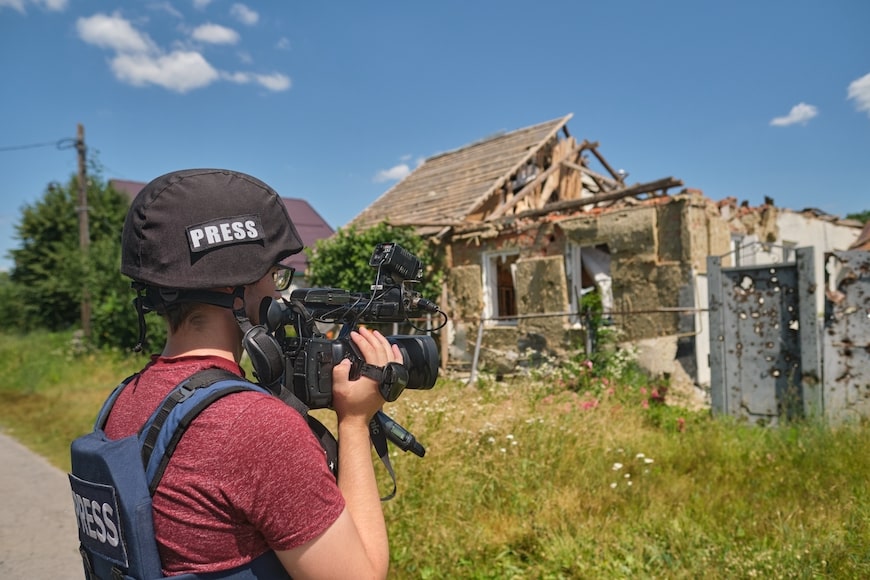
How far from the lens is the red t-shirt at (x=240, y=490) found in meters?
1.06

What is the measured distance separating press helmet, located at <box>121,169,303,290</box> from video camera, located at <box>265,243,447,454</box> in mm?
138

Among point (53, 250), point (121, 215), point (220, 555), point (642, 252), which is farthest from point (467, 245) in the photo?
point (53, 250)

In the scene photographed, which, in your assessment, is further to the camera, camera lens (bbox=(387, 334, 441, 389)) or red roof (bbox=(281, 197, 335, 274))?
red roof (bbox=(281, 197, 335, 274))

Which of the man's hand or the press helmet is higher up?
the press helmet

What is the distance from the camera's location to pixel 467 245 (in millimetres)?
10781

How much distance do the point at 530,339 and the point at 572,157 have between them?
5.48m

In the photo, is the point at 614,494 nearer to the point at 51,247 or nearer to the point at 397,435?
the point at 397,435

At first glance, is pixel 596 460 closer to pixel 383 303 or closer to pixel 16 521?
pixel 383 303

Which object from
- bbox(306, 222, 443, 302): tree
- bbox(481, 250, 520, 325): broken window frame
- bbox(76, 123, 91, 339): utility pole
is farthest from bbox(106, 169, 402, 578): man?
bbox(76, 123, 91, 339): utility pole

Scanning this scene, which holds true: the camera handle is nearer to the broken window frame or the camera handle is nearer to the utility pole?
Answer: the broken window frame

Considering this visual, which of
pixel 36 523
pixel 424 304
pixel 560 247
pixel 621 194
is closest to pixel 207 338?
pixel 424 304

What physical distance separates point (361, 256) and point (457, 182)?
310 centimetres

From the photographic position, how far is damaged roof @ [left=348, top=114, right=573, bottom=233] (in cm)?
1130

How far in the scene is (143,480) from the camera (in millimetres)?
1108
